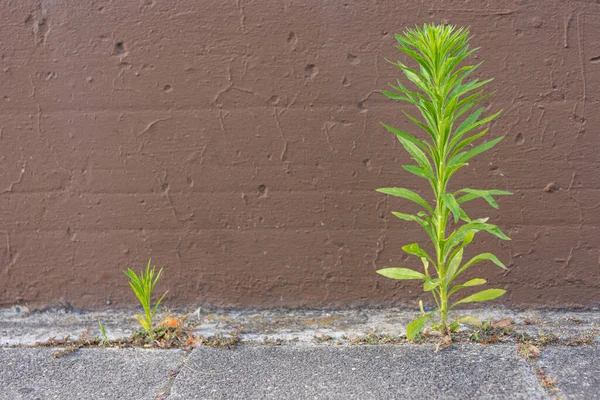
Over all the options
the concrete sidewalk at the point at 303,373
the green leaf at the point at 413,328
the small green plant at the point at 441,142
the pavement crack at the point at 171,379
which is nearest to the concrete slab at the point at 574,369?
the concrete sidewalk at the point at 303,373

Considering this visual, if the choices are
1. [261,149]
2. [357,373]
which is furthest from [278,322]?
[261,149]

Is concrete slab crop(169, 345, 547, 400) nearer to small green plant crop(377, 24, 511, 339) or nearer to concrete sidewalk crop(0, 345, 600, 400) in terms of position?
concrete sidewalk crop(0, 345, 600, 400)

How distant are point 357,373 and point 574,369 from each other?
0.90 metres

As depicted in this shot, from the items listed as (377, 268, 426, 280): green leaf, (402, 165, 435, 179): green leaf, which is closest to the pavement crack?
(377, 268, 426, 280): green leaf

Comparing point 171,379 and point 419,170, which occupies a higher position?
point 419,170

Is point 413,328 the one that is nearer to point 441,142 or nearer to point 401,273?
point 401,273

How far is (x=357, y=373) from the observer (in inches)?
101

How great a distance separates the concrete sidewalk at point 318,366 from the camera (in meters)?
2.42

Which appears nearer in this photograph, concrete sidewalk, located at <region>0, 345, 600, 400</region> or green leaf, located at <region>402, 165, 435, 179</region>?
concrete sidewalk, located at <region>0, 345, 600, 400</region>

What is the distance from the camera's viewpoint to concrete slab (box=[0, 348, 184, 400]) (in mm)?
2500

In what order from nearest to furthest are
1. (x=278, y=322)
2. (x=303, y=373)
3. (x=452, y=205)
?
(x=452, y=205) < (x=303, y=373) < (x=278, y=322)

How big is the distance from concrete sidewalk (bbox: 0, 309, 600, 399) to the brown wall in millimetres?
265

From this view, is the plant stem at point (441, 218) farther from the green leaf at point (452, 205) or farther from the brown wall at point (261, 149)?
the brown wall at point (261, 149)

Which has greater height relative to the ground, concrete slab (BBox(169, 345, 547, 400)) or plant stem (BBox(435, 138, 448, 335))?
plant stem (BBox(435, 138, 448, 335))
